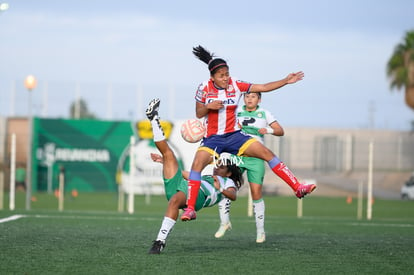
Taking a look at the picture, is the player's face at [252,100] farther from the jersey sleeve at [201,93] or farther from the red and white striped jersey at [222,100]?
the jersey sleeve at [201,93]

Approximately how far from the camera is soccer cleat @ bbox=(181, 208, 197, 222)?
9677mm

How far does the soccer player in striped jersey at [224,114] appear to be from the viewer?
34.1 feet

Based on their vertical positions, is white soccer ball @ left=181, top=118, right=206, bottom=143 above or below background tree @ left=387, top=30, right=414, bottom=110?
below

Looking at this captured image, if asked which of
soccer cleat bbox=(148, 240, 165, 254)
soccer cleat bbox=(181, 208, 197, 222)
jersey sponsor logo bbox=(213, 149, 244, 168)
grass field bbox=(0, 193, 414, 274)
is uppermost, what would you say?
jersey sponsor logo bbox=(213, 149, 244, 168)

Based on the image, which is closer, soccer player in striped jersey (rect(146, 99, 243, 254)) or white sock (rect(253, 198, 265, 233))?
soccer player in striped jersey (rect(146, 99, 243, 254))

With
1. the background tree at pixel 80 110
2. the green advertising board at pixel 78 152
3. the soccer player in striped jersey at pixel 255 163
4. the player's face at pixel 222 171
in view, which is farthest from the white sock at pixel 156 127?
the background tree at pixel 80 110

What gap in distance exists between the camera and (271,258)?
30.1 ft

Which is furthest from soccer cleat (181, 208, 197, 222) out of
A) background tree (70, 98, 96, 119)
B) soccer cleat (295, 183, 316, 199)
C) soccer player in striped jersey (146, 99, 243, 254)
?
background tree (70, 98, 96, 119)

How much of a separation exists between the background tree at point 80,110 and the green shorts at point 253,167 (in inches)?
1185

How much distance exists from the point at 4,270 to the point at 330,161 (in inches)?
1577

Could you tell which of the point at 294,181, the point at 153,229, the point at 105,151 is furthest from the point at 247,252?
the point at 105,151

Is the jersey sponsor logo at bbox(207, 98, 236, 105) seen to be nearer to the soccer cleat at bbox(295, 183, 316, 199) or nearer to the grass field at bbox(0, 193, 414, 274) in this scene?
the soccer cleat at bbox(295, 183, 316, 199)

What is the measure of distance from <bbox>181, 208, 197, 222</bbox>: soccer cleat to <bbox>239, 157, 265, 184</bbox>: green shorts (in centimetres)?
209

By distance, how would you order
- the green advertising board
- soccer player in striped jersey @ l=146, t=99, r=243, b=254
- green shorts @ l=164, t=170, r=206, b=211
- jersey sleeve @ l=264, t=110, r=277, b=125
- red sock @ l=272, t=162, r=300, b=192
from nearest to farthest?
soccer player in striped jersey @ l=146, t=99, r=243, b=254
green shorts @ l=164, t=170, r=206, b=211
red sock @ l=272, t=162, r=300, b=192
jersey sleeve @ l=264, t=110, r=277, b=125
the green advertising board
